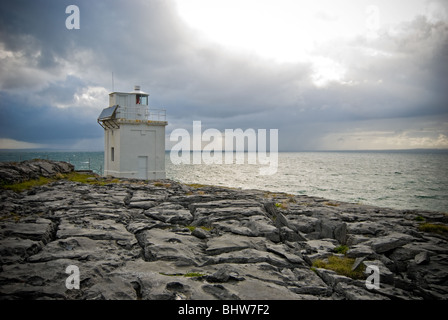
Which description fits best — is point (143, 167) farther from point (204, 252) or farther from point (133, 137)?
point (204, 252)

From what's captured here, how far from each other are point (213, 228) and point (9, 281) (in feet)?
26.4

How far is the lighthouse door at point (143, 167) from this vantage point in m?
38.7

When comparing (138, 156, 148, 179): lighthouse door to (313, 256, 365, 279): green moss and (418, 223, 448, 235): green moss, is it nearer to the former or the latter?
(418, 223, 448, 235): green moss

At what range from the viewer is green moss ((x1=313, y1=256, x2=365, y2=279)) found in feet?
33.4

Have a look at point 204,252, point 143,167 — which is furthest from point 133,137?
point 204,252

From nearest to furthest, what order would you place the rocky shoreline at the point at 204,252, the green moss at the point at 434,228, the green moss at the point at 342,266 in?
the rocky shoreline at the point at 204,252 → the green moss at the point at 342,266 → the green moss at the point at 434,228

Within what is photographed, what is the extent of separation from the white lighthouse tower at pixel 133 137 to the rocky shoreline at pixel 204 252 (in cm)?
1936

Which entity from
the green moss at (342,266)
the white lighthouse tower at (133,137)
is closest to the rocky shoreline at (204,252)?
the green moss at (342,266)

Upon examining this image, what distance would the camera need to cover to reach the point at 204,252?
1130cm

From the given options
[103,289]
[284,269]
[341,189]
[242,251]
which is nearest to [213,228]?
[242,251]

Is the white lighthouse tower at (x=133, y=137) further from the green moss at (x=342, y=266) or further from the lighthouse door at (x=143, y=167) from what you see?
the green moss at (x=342, y=266)

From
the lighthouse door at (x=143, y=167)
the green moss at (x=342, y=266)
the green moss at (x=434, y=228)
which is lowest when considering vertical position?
the green moss at (x=342, y=266)

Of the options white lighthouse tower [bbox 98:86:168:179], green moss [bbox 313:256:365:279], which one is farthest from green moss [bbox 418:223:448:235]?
white lighthouse tower [bbox 98:86:168:179]
